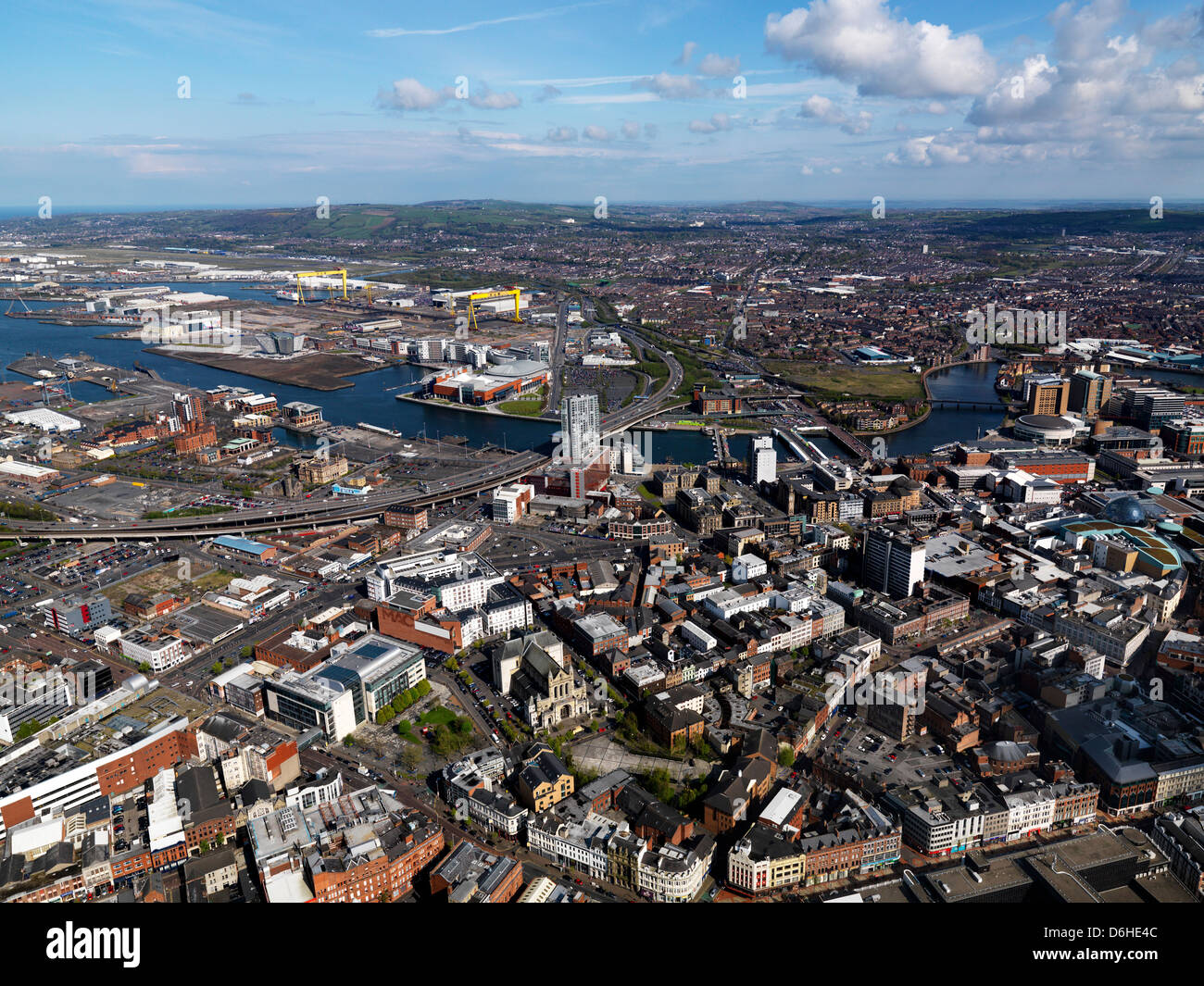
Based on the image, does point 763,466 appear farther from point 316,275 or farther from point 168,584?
point 316,275

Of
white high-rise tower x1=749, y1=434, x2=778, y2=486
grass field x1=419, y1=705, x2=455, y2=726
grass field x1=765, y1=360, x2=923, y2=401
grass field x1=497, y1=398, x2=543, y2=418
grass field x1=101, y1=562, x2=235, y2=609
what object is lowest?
grass field x1=419, y1=705, x2=455, y2=726

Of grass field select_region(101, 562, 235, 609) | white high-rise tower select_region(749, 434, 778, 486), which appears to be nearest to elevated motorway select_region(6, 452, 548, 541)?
grass field select_region(101, 562, 235, 609)

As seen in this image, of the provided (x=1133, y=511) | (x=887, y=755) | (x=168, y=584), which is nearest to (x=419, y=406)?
(x=168, y=584)

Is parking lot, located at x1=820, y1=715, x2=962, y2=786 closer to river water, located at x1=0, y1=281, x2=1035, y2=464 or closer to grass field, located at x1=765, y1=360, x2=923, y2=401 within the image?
river water, located at x1=0, y1=281, x2=1035, y2=464

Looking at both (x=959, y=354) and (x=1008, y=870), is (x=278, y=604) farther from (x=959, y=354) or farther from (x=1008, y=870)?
(x=959, y=354)

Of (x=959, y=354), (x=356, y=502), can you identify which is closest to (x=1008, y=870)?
(x=356, y=502)
